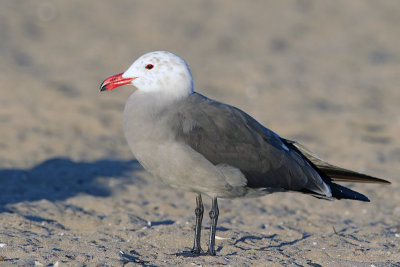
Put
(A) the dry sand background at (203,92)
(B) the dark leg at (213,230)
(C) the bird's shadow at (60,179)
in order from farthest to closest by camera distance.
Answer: (C) the bird's shadow at (60,179)
(A) the dry sand background at (203,92)
(B) the dark leg at (213,230)

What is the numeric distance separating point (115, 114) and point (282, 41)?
7283mm

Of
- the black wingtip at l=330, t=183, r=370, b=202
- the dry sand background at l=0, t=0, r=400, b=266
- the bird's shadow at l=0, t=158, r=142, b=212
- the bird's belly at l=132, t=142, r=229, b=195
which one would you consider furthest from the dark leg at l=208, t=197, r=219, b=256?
the bird's shadow at l=0, t=158, r=142, b=212

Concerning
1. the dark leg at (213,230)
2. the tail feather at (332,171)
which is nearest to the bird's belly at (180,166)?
the dark leg at (213,230)

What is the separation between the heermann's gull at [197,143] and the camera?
5355 mm

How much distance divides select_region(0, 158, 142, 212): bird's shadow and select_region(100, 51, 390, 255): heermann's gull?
107 inches

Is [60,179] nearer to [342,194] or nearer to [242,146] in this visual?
[242,146]

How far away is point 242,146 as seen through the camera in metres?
5.64

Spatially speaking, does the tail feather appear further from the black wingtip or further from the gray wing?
the gray wing

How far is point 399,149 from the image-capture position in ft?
36.0

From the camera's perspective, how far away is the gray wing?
5.44 metres

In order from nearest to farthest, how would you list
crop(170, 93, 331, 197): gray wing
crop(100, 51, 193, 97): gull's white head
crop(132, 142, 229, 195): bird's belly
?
crop(132, 142, 229, 195): bird's belly
crop(170, 93, 331, 197): gray wing
crop(100, 51, 193, 97): gull's white head

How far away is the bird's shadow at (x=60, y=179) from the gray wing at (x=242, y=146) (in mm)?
2983

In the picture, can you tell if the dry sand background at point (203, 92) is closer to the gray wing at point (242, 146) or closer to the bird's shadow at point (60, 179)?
the bird's shadow at point (60, 179)

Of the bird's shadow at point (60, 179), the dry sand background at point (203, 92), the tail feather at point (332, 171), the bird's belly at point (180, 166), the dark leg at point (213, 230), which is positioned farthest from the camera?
the bird's shadow at point (60, 179)
